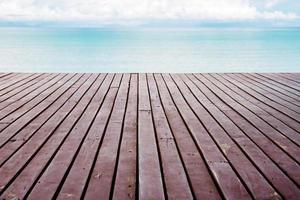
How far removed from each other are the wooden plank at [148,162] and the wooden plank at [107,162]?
0.47ft

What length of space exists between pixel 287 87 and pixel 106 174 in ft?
11.6

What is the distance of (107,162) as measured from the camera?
1.95 metres

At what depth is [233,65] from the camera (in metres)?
25.6

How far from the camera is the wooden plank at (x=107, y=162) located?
1.60m

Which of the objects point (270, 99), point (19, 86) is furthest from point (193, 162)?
point (19, 86)

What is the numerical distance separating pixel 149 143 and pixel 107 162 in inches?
15.9

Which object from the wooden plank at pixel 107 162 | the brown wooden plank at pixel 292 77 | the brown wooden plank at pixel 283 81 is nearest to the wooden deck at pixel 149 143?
the wooden plank at pixel 107 162

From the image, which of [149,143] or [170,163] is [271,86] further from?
[170,163]

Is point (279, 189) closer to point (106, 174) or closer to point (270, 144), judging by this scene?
point (270, 144)

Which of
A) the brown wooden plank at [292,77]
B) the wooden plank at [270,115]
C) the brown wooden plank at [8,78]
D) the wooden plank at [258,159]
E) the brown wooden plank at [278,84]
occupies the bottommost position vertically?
the brown wooden plank at [292,77]

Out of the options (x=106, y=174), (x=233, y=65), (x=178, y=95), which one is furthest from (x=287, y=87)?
(x=233, y=65)

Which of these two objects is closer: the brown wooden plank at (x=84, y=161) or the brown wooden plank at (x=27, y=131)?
the brown wooden plank at (x=84, y=161)

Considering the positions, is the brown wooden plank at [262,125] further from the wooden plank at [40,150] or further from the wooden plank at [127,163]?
the wooden plank at [40,150]

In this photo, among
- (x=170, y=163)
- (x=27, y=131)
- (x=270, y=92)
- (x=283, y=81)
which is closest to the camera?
(x=170, y=163)
